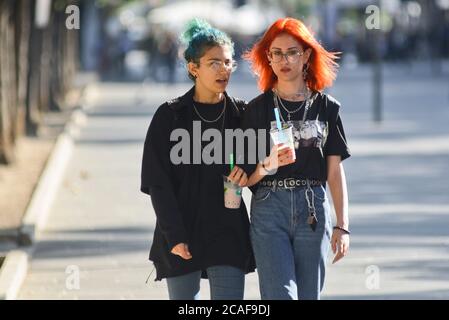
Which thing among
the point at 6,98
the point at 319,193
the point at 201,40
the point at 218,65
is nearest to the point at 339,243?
the point at 319,193

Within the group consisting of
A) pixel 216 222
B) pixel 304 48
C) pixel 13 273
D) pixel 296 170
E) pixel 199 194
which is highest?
pixel 304 48

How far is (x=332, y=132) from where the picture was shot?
6.76 meters

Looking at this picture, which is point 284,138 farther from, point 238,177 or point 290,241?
point 290,241

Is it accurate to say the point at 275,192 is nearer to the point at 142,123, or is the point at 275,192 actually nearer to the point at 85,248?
the point at 85,248

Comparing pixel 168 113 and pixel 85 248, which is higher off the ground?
pixel 168 113

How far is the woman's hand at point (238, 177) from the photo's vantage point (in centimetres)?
651

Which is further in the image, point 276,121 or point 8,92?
point 8,92

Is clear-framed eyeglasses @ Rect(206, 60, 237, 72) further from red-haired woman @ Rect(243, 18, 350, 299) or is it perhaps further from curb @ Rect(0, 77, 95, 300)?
curb @ Rect(0, 77, 95, 300)

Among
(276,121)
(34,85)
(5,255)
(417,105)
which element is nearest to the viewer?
(276,121)

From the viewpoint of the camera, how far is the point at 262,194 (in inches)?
259

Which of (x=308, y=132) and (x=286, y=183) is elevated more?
(x=308, y=132)

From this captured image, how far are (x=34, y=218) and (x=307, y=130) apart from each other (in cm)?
737
